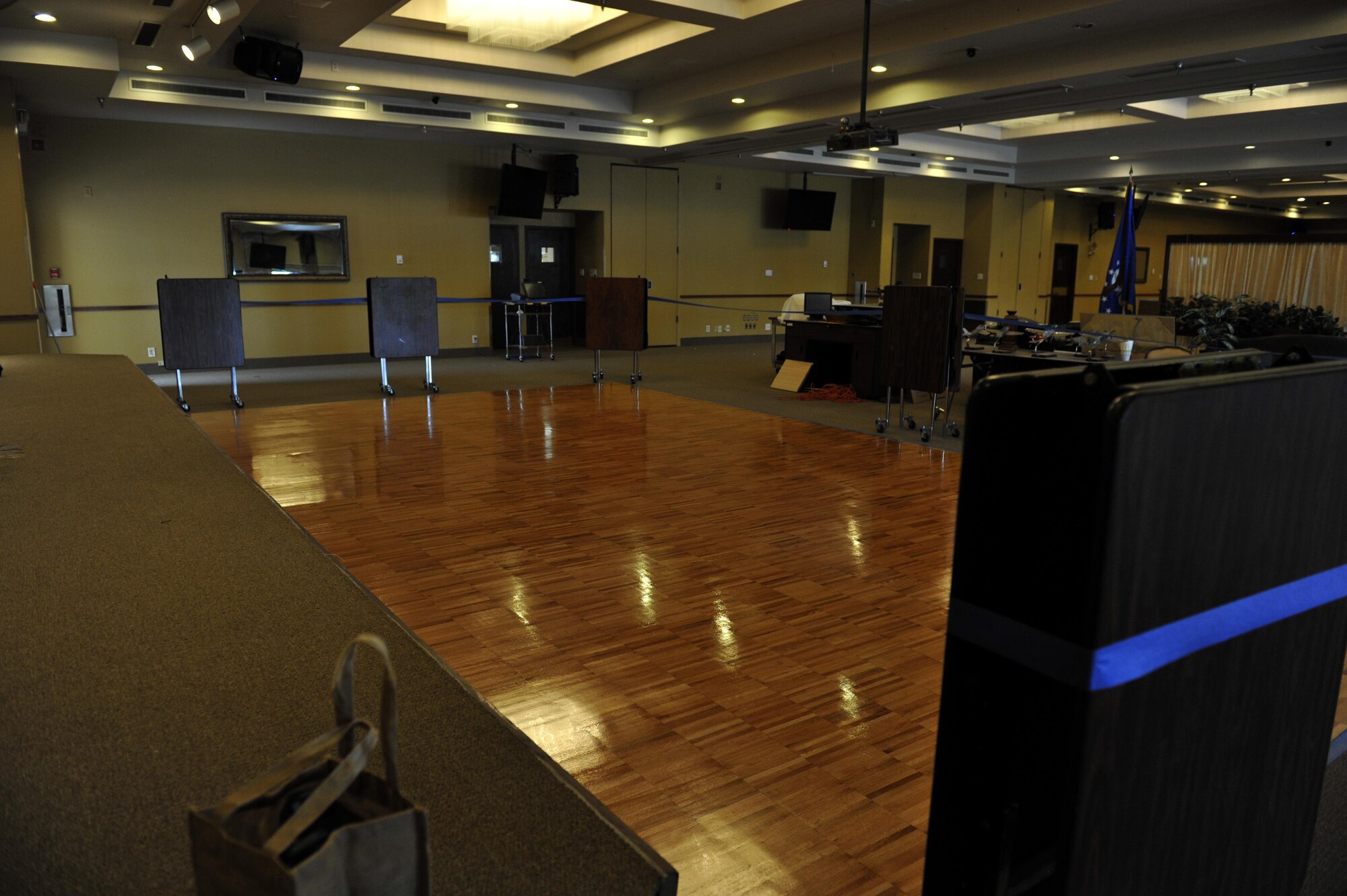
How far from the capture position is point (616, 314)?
9.09 m

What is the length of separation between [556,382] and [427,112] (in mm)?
3492

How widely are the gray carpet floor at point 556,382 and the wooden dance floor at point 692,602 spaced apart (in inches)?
50.8

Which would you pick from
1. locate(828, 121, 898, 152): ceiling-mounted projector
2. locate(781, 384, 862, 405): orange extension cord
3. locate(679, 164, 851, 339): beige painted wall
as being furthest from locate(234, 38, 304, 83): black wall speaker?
locate(679, 164, 851, 339): beige painted wall

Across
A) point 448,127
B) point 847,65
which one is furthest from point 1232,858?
point 448,127

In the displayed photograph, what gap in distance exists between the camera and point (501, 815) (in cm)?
94

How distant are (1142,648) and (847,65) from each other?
27.2 ft

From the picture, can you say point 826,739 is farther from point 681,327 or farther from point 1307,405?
point 681,327

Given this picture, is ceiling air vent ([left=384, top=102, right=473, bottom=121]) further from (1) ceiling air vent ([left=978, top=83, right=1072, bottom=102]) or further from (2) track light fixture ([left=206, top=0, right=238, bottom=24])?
(1) ceiling air vent ([left=978, top=83, right=1072, bottom=102])

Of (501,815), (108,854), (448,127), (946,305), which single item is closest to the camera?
(108,854)

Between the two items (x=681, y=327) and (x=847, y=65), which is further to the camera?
(x=681, y=327)

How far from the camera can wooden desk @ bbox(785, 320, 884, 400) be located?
8.77 meters

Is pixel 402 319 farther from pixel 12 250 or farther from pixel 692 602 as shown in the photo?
pixel 692 602

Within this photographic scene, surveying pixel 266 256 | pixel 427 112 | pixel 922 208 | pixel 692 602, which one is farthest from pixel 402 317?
pixel 922 208

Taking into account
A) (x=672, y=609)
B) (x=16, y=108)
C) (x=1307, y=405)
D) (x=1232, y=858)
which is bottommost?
(x=672, y=609)
